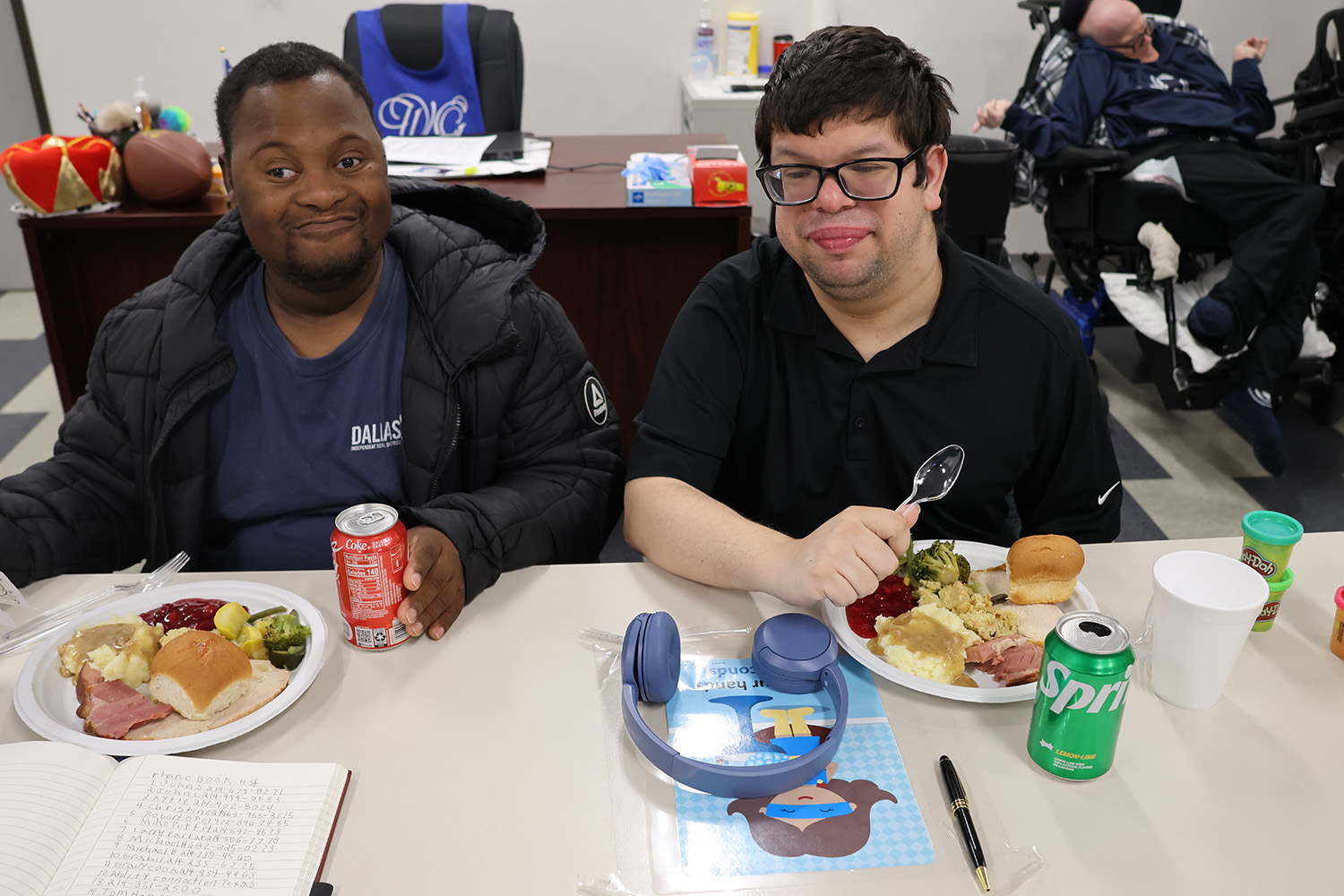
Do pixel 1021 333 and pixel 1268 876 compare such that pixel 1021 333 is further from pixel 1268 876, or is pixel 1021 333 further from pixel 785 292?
pixel 1268 876

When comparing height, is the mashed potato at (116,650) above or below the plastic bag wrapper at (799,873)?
above

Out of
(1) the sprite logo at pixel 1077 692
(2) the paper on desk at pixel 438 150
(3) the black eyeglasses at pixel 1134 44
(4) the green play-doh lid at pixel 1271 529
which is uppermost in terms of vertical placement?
(3) the black eyeglasses at pixel 1134 44

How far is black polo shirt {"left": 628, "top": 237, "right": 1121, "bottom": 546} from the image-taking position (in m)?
1.42

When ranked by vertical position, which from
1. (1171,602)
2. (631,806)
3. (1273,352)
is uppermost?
(1171,602)

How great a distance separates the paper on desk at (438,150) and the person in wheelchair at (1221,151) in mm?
1587

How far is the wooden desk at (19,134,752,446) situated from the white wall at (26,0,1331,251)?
168 centimetres

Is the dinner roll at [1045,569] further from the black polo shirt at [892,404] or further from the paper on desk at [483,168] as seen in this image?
the paper on desk at [483,168]

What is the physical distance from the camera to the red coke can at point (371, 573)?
107cm

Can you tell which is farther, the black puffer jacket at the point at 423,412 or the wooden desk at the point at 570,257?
the wooden desk at the point at 570,257

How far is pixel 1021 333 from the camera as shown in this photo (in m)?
1.44

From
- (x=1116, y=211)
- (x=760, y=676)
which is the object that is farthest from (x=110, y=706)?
(x=1116, y=211)

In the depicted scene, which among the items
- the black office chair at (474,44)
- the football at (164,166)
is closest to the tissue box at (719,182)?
the black office chair at (474,44)

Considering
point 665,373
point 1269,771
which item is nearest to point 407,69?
point 665,373

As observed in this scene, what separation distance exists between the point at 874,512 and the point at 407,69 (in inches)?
103
